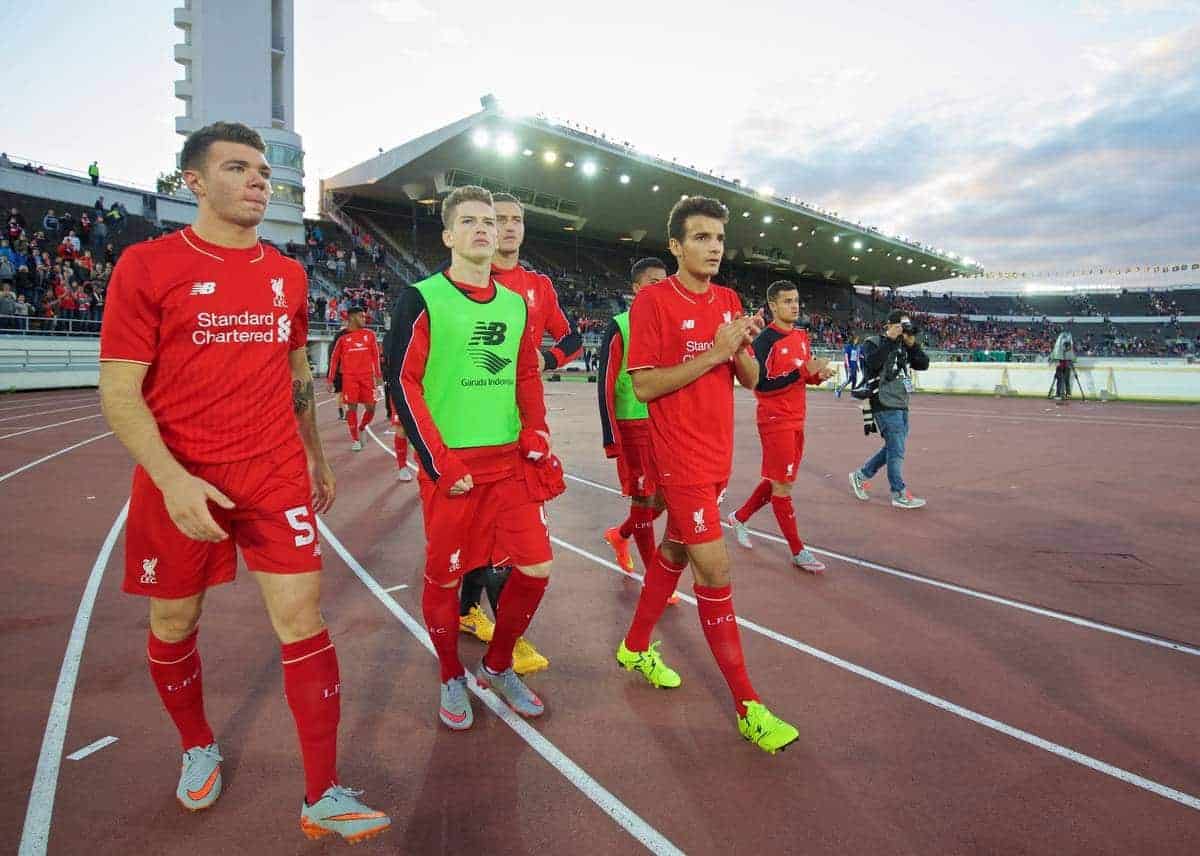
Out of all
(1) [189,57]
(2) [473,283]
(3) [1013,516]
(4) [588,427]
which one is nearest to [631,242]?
(1) [189,57]

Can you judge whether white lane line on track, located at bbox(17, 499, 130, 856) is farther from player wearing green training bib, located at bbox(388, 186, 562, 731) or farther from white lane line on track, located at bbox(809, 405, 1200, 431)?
white lane line on track, located at bbox(809, 405, 1200, 431)

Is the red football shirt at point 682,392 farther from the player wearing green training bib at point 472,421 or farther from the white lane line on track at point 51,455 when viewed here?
the white lane line on track at point 51,455

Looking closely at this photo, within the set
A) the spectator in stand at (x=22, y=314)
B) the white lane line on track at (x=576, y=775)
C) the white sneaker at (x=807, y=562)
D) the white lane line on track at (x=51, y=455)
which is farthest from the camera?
the spectator in stand at (x=22, y=314)

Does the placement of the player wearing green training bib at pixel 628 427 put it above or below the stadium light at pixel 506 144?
below

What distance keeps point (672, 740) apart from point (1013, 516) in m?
5.59

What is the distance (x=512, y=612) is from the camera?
127 inches

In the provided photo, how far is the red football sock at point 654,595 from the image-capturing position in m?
3.50

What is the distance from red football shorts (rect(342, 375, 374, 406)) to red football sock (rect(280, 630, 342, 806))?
9162mm

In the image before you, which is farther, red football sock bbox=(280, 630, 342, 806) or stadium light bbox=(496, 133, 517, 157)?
stadium light bbox=(496, 133, 517, 157)

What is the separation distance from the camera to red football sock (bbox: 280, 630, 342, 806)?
2355mm

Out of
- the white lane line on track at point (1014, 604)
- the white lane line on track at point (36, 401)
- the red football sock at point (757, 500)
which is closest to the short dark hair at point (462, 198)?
the red football sock at point (757, 500)

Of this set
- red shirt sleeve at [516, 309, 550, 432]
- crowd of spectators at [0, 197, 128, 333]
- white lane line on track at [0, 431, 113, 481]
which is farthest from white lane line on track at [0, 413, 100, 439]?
red shirt sleeve at [516, 309, 550, 432]

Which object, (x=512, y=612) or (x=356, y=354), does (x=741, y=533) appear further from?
(x=356, y=354)

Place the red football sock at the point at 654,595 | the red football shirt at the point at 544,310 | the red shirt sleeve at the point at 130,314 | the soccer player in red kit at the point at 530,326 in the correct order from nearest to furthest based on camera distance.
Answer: the red shirt sleeve at the point at 130,314 < the red football sock at the point at 654,595 < the soccer player in red kit at the point at 530,326 < the red football shirt at the point at 544,310
